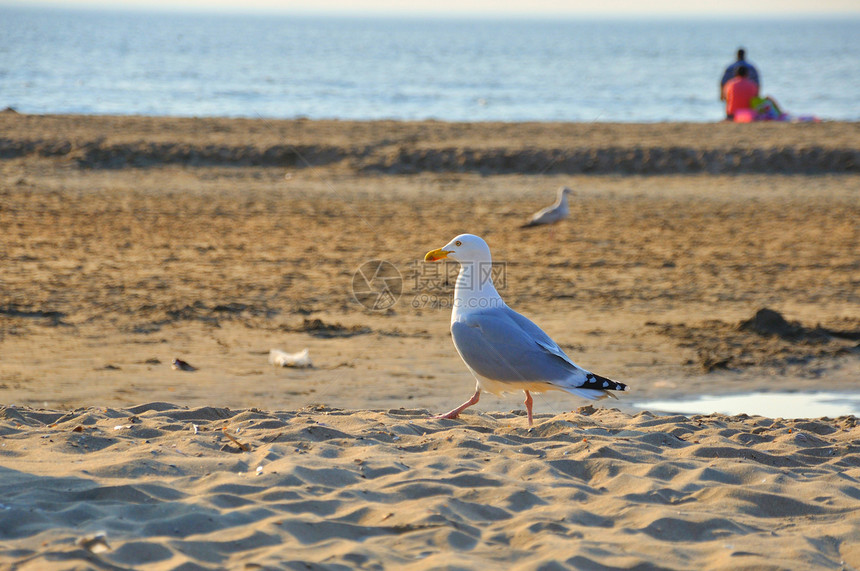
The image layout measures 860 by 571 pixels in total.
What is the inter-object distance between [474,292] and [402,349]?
6.89 feet

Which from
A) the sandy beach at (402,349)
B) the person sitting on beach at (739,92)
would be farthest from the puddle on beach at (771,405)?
the person sitting on beach at (739,92)

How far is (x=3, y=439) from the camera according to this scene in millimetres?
4629

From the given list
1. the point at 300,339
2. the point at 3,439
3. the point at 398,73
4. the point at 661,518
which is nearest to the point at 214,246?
the point at 300,339

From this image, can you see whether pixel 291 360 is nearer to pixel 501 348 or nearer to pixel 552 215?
pixel 501 348

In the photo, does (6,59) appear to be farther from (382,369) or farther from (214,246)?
(382,369)

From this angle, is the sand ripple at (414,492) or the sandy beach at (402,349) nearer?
the sand ripple at (414,492)

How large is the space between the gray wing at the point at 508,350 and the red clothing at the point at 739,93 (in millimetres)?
15562

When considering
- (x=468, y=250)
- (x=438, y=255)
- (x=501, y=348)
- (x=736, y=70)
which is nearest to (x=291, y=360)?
(x=438, y=255)

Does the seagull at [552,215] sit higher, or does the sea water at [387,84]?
the sea water at [387,84]

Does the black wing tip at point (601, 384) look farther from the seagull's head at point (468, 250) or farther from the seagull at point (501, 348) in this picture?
the seagull's head at point (468, 250)

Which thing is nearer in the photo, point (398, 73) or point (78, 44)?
point (398, 73)

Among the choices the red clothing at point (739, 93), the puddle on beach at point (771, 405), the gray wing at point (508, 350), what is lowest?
the puddle on beach at point (771, 405)

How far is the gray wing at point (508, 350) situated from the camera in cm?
513

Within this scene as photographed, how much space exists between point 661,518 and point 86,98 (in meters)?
32.1
